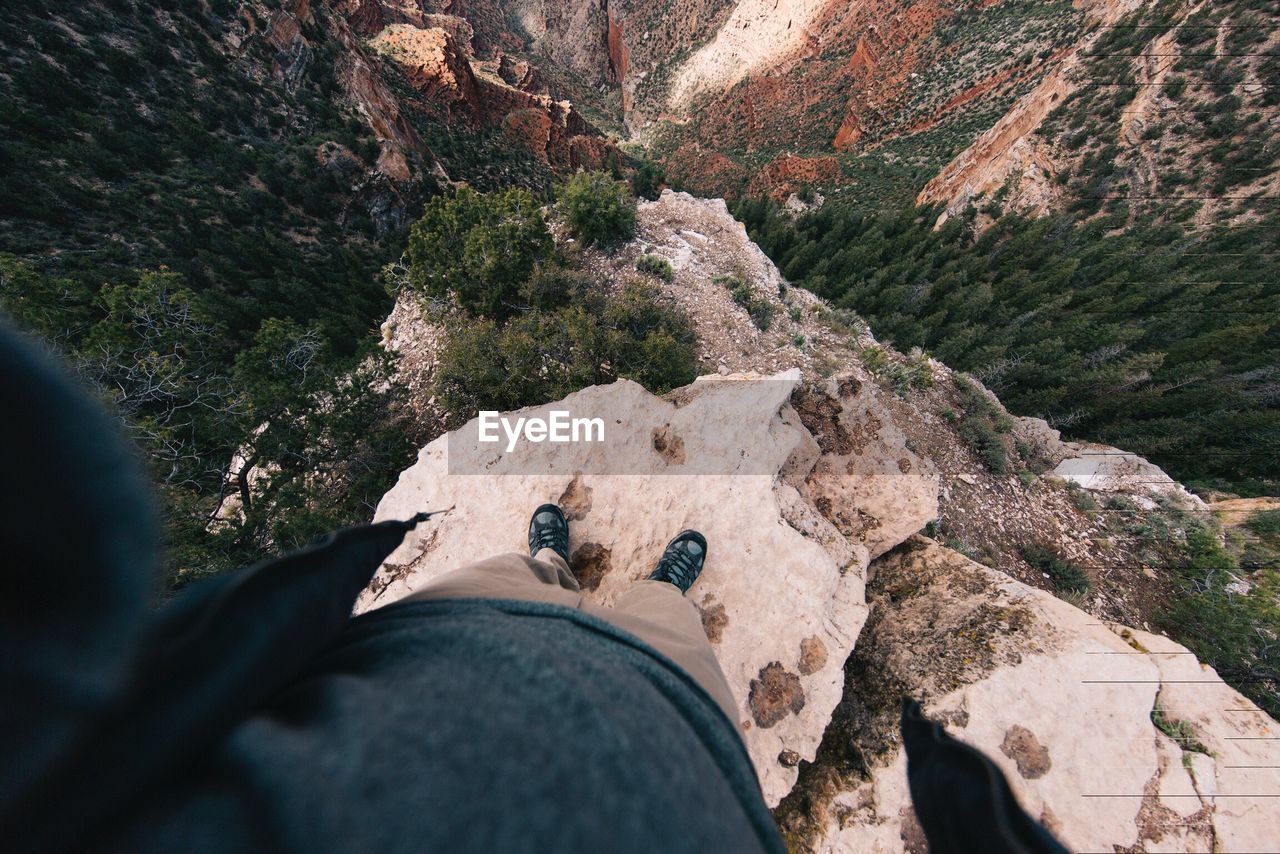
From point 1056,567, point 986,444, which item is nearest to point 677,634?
point 1056,567

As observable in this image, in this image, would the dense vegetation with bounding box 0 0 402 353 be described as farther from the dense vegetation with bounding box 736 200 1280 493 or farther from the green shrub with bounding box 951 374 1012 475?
the dense vegetation with bounding box 736 200 1280 493

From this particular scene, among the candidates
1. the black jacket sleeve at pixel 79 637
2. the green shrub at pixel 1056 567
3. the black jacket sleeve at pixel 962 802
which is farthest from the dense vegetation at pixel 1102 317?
the black jacket sleeve at pixel 79 637

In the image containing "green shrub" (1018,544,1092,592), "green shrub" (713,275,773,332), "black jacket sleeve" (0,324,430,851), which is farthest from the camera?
"green shrub" (713,275,773,332)

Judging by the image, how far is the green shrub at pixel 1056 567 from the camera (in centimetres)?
618

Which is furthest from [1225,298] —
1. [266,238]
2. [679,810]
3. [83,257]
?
[83,257]

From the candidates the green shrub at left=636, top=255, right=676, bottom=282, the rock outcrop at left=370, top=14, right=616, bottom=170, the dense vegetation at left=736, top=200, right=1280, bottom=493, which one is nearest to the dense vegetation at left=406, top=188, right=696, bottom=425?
the green shrub at left=636, top=255, right=676, bottom=282

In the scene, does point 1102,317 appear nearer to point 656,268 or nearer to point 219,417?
point 656,268

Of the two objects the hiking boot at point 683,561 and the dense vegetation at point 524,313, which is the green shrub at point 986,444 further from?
the hiking boot at point 683,561

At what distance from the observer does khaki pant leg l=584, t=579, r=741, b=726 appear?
1.58m

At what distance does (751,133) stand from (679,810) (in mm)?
51133

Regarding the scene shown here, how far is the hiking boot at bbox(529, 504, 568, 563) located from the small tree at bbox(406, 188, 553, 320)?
528cm

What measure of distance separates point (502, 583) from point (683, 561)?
1.90 m

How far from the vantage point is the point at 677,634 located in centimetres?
189

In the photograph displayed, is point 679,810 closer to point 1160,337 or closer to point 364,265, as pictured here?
point 364,265
